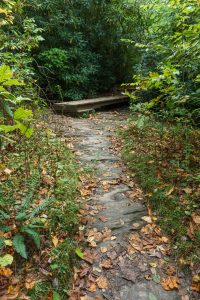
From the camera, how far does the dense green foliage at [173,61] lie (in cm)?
412

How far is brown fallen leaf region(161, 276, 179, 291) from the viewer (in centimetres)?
297

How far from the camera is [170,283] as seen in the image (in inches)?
119

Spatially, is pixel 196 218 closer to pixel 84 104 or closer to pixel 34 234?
pixel 34 234

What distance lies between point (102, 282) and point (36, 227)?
95 cm

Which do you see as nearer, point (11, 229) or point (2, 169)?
point (11, 229)

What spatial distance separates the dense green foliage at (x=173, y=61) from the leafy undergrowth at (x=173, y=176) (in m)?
0.60

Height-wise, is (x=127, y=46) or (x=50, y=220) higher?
(x=127, y=46)

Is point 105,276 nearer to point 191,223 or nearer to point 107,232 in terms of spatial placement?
point 107,232

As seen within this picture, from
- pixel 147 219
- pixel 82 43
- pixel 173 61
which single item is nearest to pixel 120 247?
pixel 147 219

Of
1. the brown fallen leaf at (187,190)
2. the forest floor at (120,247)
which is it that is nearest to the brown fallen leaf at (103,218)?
the forest floor at (120,247)

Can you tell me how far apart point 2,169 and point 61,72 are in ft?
20.9

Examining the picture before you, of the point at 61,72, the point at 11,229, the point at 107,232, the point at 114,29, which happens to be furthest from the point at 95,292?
the point at 114,29

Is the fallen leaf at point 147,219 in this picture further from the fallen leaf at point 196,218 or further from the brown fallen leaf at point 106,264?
the brown fallen leaf at point 106,264

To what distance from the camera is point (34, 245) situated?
299 centimetres
